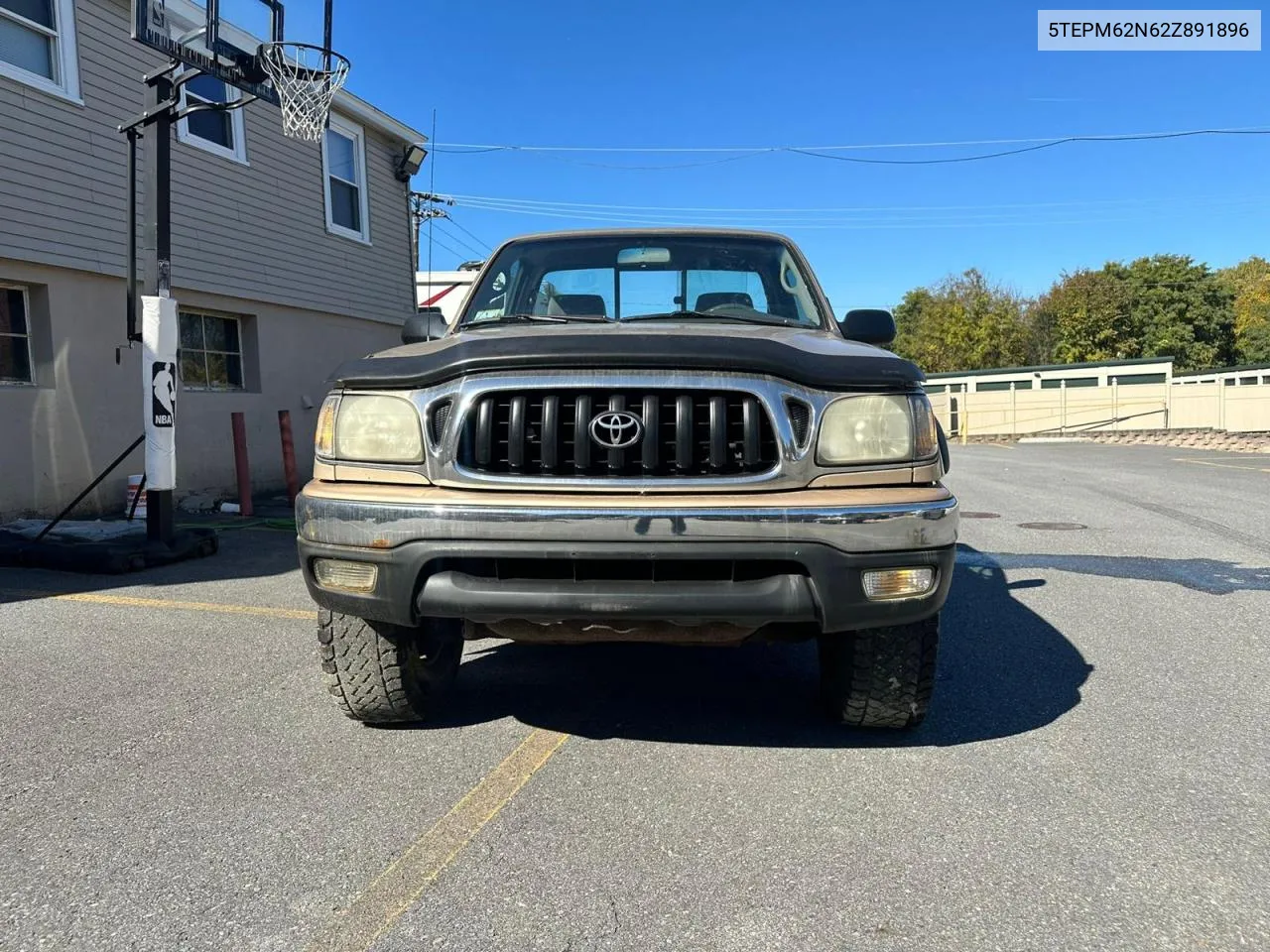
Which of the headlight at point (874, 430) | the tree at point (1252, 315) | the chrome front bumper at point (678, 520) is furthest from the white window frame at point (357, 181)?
the tree at point (1252, 315)

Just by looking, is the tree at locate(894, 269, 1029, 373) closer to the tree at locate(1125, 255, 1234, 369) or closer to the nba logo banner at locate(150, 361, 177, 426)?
the tree at locate(1125, 255, 1234, 369)

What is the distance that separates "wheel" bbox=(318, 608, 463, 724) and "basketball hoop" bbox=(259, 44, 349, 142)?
570cm

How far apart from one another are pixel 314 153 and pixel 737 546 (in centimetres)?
1122

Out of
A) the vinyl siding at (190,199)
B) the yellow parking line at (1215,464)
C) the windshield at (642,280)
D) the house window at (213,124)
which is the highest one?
the house window at (213,124)

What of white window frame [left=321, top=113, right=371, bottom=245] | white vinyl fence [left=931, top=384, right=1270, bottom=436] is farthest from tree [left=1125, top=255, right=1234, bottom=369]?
white window frame [left=321, top=113, right=371, bottom=245]

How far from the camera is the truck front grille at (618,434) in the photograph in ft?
8.40

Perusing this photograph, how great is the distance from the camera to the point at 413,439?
8.79ft

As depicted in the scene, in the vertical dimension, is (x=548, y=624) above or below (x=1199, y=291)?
below

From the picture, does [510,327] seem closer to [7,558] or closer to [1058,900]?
[1058,900]

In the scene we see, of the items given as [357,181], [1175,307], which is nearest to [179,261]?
[357,181]

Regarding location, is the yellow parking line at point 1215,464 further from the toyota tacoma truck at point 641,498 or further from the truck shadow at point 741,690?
the toyota tacoma truck at point 641,498

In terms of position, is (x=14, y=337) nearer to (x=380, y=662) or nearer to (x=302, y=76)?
(x=302, y=76)

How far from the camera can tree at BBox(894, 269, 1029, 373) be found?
2082 inches

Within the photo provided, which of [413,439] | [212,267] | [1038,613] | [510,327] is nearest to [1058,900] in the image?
[413,439]
